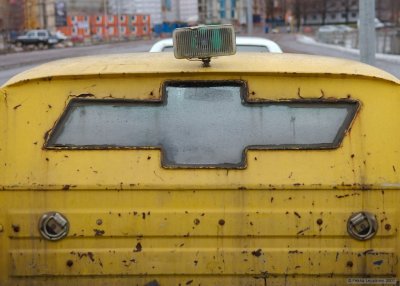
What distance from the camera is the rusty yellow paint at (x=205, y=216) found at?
293cm

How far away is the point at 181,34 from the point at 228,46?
0.21 m

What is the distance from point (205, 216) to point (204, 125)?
0.39m

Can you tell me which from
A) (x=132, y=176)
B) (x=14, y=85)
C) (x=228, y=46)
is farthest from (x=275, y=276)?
(x=14, y=85)

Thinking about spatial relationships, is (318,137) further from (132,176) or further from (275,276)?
(132,176)

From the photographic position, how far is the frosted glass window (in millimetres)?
2984

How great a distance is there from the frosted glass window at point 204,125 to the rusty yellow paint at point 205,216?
5 cm

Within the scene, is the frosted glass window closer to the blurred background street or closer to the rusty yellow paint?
the rusty yellow paint

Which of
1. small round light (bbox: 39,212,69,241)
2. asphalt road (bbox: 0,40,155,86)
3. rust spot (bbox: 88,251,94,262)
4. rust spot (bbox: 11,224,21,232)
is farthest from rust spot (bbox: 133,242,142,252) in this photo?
asphalt road (bbox: 0,40,155,86)

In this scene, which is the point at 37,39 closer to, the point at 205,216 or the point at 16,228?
the point at 16,228

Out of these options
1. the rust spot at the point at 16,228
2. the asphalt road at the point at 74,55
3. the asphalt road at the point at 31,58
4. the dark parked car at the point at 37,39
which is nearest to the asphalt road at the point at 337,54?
the asphalt road at the point at 74,55

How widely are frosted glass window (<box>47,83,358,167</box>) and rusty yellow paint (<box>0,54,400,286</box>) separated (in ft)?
0.17

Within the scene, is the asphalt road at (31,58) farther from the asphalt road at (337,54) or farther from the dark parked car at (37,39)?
the dark parked car at (37,39)

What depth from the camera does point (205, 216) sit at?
2.92 m

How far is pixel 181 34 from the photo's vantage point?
10.3ft
